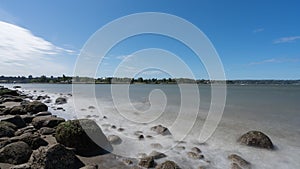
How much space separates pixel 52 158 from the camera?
18.2ft

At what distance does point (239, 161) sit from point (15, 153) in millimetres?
7257

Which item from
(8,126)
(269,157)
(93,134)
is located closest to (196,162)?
(269,157)

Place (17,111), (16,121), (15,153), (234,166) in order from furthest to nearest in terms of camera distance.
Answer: (17,111)
(16,121)
(234,166)
(15,153)

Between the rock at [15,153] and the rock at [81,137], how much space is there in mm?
1473

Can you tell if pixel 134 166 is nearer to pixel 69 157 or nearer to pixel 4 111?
pixel 69 157

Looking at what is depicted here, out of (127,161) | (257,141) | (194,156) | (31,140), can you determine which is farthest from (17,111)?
(257,141)

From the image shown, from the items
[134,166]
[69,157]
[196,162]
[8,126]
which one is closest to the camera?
[69,157]

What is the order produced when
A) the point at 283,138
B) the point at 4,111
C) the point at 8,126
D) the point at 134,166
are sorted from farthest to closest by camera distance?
the point at 4,111, the point at 283,138, the point at 8,126, the point at 134,166

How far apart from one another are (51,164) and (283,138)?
10.7 m

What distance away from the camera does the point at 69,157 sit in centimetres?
593

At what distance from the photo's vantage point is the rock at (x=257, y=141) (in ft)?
29.0

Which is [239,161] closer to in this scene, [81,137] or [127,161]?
[127,161]

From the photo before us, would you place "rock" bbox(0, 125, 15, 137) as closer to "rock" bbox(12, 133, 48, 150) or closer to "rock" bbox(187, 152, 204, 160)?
"rock" bbox(12, 133, 48, 150)

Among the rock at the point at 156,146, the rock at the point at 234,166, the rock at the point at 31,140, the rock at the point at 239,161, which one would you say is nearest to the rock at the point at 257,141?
the rock at the point at 239,161
